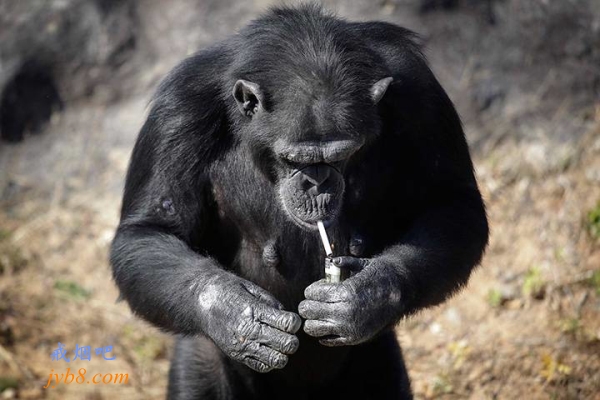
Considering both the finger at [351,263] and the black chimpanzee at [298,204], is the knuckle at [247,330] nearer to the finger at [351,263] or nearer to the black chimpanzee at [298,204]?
the black chimpanzee at [298,204]

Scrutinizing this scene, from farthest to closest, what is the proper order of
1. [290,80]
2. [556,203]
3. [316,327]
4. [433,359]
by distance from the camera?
[556,203] → [433,359] → [290,80] → [316,327]

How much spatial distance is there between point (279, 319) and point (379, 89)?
1.51 m

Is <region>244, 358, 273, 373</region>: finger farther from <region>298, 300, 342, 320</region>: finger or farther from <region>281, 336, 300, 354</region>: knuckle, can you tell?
<region>298, 300, 342, 320</region>: finger

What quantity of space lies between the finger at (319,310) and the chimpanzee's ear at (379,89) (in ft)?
4.24

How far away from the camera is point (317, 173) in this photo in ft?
16.4

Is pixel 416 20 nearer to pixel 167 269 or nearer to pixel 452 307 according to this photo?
pixel 452 307

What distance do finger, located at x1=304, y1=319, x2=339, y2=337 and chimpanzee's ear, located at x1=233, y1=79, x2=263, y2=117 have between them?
54.1 inches

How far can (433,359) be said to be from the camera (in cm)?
794

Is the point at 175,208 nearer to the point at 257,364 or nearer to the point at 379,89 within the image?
the point at 257,364

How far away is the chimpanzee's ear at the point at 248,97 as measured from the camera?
5039 mm

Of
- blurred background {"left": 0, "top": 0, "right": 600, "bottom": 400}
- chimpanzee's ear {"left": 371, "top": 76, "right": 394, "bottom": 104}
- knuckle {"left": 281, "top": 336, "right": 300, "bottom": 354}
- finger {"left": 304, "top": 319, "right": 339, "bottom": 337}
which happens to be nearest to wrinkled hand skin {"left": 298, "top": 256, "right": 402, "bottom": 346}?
finger {"left": 304, "top": 319, "right": 339, "bottom": 337}

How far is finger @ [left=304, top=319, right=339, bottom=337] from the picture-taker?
459 centimetres

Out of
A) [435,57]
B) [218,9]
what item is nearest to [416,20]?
[435,57]

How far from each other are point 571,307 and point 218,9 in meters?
5.59
